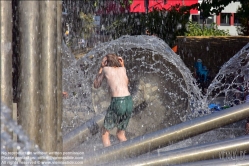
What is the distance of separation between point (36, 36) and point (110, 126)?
3.83 metres

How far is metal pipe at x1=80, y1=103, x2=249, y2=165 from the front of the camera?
12.1 ft

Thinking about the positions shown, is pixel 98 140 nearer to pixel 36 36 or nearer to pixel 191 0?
pixel 36 36

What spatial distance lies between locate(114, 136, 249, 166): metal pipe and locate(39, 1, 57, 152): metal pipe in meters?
1.00

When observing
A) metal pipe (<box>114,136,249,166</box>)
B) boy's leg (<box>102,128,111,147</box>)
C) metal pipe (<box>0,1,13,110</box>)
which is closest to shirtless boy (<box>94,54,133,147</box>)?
boy's leg (<box>102,128,111,147</box>)

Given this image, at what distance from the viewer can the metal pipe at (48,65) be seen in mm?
2660

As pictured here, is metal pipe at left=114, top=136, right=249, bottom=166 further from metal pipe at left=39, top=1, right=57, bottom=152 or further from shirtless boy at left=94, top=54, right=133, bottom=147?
shirtless boy at left=94, top=54, right=133, bottom=147

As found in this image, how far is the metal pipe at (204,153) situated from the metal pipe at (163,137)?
11 centimetres

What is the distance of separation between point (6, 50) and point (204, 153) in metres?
1.71

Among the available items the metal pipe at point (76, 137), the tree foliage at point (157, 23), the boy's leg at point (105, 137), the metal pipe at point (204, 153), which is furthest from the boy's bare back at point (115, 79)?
the tree foliage at point (157, 23)

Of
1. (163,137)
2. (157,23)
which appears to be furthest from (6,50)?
(157,23)

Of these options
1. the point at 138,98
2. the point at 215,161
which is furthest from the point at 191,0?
the point at 215,161

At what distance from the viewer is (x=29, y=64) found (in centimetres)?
263

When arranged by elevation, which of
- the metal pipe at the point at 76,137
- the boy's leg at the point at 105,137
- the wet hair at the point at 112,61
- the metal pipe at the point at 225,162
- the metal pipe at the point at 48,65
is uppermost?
the metal pipe at the point at 48,65

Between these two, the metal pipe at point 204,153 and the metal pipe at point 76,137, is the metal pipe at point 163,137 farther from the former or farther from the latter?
the metal pipe at point 76,137
